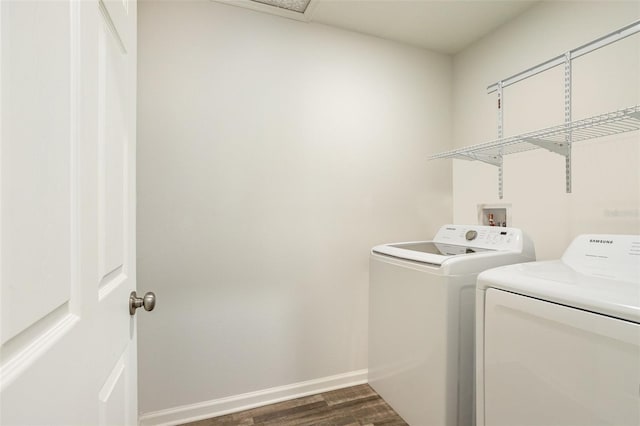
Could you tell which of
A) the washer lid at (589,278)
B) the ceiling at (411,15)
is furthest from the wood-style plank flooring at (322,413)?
the ceiling at (411,15)

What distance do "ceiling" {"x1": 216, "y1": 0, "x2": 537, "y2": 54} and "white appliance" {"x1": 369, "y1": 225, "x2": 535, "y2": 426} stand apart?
1.35m

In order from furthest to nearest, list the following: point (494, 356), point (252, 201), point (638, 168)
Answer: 1. point (252, 201)
2. point (638, 168)
3. point (494, 356)

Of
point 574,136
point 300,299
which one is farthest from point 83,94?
point 574,136

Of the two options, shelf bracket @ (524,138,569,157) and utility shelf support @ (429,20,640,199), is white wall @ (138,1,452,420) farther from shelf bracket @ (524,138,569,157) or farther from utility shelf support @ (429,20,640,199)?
shelf bracket @ (524,138,569,157)

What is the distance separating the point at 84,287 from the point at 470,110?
250 cm

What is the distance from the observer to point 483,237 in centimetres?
178

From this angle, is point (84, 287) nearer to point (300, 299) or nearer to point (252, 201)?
point (252, 201)

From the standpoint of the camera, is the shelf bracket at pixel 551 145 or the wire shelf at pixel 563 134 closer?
the wire shelf at pixel 563 134

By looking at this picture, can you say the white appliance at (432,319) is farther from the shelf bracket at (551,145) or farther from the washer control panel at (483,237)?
the shelf bracket at (551,145)

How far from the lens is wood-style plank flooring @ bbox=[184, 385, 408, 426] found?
1.70m

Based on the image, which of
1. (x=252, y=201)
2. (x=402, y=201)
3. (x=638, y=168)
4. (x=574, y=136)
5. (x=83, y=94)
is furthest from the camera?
(x=402, y=201)

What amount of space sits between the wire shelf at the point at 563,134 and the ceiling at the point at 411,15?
874 millimetres

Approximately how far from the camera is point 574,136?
1.56 m

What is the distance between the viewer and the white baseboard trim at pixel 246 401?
167cm
